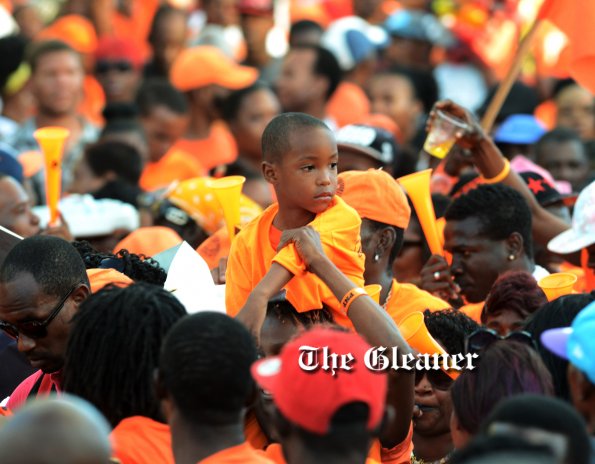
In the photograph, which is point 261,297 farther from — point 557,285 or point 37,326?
point 557,285

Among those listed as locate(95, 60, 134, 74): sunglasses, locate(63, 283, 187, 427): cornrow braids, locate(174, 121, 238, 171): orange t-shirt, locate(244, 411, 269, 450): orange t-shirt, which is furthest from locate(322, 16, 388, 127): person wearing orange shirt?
locate(63, 283, 187, 427): cornrow braids

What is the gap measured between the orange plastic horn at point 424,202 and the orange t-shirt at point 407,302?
0.91 metres

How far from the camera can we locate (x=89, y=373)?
4.63 m

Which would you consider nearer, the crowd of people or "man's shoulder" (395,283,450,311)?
the crowd of people

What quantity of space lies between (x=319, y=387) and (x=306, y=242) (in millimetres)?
1505

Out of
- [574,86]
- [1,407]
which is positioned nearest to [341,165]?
[1,407]

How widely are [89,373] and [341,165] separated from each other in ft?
10.5

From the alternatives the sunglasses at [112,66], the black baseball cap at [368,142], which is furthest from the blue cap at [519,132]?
the sunglasses at [112,66]

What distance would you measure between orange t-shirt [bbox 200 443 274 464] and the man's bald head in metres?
0.65

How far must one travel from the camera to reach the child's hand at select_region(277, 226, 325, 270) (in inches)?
207

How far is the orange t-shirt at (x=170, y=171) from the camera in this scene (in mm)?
10656

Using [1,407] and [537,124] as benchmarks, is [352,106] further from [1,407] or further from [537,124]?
[1,407]

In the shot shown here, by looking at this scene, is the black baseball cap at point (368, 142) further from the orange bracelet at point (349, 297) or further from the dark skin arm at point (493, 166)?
the orange bracelet at point (349, 297)

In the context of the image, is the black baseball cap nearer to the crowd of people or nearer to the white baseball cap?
the crowd of people
